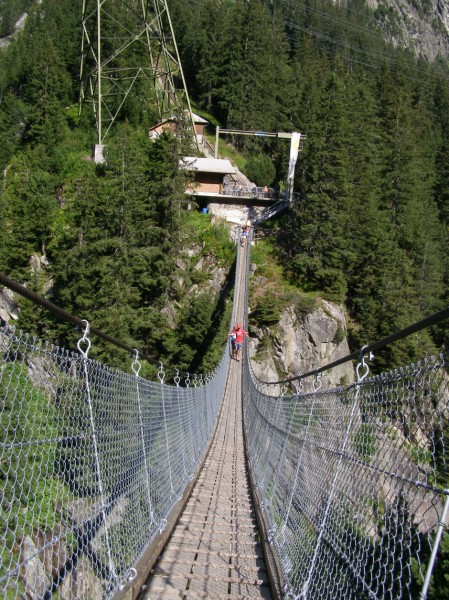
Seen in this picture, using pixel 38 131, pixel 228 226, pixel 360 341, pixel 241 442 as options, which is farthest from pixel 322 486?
pixel 38 131

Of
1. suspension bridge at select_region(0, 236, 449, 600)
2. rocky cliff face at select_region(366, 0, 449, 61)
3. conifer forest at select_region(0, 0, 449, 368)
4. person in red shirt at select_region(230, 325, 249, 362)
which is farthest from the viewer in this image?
rocky cliff face at select_region(366, 0, 449, 61)

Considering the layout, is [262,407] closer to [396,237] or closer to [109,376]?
[109,376]

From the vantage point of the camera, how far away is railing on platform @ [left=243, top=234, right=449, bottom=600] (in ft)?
5.00

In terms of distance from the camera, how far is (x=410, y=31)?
388ft

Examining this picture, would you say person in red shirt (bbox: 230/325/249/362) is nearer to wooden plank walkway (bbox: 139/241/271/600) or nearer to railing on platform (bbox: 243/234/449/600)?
wooden plank walkway (bbox: 139/241/271/600)

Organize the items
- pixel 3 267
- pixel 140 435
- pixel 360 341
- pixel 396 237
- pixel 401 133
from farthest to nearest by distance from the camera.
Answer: pixel 401 133, pixel 396 237, pixel 360 341, pixel 3 267, pixel 140 435

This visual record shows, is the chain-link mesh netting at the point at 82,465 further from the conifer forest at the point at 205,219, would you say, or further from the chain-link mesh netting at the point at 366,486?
the conifer forest at the point at 205,219

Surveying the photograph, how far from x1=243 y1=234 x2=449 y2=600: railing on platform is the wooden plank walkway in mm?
204

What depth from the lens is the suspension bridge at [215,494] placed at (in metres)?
1.69

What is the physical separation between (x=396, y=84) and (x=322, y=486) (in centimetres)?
3863

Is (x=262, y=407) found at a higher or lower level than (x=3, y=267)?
lower

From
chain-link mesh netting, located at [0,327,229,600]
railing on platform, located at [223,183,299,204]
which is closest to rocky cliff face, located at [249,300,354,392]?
railing on platform, located at [223,183,299,204]

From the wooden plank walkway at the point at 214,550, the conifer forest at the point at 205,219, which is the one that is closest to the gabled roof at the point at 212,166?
the conifer forest at the point at 205,219

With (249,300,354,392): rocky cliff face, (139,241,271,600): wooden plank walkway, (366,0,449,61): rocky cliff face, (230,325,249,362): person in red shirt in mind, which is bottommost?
(139,241,271,600): wooden plank walkway
